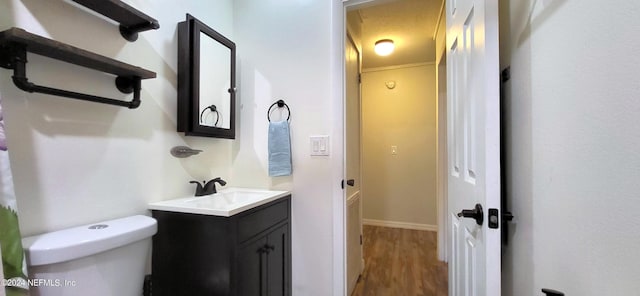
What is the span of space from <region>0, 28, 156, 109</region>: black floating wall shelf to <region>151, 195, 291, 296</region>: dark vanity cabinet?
0.61 metres

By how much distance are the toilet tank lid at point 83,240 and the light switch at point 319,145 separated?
896 mm

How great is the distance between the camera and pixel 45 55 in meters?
0.85

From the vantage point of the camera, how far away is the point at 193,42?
1.39m

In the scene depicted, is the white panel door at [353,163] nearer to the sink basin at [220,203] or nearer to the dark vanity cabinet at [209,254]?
the sink basin at [220,203]

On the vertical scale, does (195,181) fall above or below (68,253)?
above

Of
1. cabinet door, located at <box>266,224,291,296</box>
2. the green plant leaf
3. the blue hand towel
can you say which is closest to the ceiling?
the blue hand towel

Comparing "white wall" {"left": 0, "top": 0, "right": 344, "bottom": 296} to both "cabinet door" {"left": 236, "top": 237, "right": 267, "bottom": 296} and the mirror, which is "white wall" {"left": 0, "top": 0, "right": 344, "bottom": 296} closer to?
the mirror

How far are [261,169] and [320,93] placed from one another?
63 centimetres

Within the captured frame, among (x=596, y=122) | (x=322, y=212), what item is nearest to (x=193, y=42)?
(x=322, y=212)

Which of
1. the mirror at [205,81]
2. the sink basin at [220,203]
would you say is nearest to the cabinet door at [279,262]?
the sink basin at [220,203]

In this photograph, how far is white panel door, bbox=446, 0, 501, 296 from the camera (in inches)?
28.5

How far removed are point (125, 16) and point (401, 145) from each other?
3.36 metres

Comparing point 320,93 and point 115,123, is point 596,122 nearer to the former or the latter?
point 320,93

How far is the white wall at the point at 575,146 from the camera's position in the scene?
42cm
